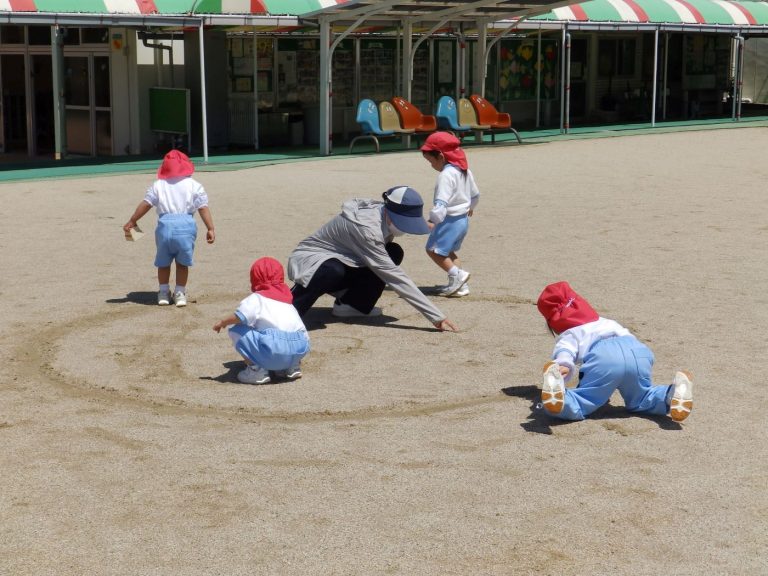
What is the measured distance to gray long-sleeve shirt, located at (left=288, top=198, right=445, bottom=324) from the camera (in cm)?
827

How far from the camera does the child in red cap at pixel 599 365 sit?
19.9 feet

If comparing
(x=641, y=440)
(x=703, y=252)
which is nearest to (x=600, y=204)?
(x=703, y=252)

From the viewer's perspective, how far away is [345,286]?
877cm

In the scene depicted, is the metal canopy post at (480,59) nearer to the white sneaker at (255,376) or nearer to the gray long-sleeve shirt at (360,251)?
the gray long-sleeve shirt at (360,251)

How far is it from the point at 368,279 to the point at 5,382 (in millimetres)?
2798

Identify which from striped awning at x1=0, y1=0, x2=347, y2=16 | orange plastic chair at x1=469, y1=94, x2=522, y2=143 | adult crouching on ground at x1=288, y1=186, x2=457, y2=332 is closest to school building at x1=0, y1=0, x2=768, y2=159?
striped awning at x1=0, y1=0, x2=347, y2=16

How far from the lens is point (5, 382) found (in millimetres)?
7070

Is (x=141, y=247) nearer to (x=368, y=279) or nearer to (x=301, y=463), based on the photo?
(x=368, y=279)

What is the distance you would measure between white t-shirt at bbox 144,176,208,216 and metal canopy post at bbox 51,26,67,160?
1274 centimetres

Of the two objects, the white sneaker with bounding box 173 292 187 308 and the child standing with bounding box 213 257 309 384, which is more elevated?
the child standing with bounding box 213 257 309 384

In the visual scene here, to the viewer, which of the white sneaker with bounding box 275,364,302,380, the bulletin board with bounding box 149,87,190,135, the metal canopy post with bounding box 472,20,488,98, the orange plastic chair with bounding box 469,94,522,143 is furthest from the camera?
the metal canopy post with bounding box 472,20,488,98

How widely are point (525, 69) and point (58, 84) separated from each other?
13.3 m

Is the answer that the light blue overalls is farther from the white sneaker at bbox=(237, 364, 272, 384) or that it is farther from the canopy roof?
the canopy roof

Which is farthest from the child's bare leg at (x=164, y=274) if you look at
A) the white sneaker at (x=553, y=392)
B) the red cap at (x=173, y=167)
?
the white sneaker at (x=553, y=392)
